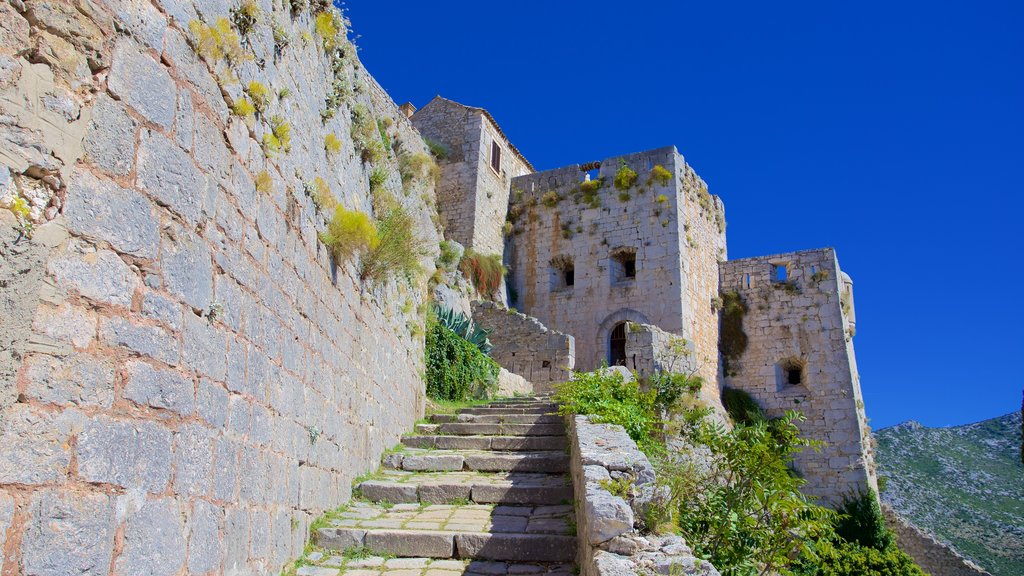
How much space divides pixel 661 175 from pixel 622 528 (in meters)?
18.7

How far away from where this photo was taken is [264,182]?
4.71 meters

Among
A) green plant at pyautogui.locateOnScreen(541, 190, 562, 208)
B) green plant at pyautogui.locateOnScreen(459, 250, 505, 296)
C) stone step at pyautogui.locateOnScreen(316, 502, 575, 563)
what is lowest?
stone step at pyautogui.locateOnScreen(316, 502, 575, 563)

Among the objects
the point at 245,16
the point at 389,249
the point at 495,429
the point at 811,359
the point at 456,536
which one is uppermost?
the point at 811,359

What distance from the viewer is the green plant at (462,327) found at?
14156mm

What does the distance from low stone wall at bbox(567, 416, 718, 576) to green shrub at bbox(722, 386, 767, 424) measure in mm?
16857

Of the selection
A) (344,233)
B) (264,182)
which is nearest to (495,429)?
(344,233)

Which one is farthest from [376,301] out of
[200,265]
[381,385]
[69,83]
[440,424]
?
[69,83]

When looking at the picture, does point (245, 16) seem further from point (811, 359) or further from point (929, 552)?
point (929, 552)

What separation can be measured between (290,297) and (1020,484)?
3554 cm

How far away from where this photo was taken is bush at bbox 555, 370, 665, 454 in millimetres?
8219

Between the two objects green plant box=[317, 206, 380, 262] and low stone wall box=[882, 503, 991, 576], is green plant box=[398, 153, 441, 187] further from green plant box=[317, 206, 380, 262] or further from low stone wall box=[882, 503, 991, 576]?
low stone wall box=[882, 503, 991, 576]

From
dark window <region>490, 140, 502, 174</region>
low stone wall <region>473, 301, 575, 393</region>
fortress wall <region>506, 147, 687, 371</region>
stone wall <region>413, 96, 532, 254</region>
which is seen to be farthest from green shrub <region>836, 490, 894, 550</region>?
dark window <region>490, 140, 502, 174</region>

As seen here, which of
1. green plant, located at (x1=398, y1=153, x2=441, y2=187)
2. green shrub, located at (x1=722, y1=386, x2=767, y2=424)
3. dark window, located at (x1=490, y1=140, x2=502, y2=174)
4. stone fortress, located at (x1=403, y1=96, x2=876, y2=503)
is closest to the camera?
green plant, located at (x1=398, y1=153, x2=441, y2=187)

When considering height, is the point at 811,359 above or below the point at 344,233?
above
